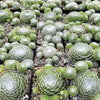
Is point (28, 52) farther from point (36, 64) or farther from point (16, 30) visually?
point (16, 30)

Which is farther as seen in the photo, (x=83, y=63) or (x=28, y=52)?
(x=28, y=52)

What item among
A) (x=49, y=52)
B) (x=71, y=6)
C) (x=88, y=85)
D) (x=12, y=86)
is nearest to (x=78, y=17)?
(x=71, y=6)

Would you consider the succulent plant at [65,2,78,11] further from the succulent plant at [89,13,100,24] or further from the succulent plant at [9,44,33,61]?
the succulent plant at [9,44,33,61]

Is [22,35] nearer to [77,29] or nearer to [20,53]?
[20,53]

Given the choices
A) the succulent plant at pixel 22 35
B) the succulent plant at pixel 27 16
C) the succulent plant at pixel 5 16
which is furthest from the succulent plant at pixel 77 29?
the succulent plant at pixel 5 16

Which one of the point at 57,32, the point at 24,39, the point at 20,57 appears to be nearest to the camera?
the point at 20,57

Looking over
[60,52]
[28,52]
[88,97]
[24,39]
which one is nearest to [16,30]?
[24,39]

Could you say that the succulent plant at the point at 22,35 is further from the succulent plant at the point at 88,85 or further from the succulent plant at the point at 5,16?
the succulent plant at the point at 88,85
